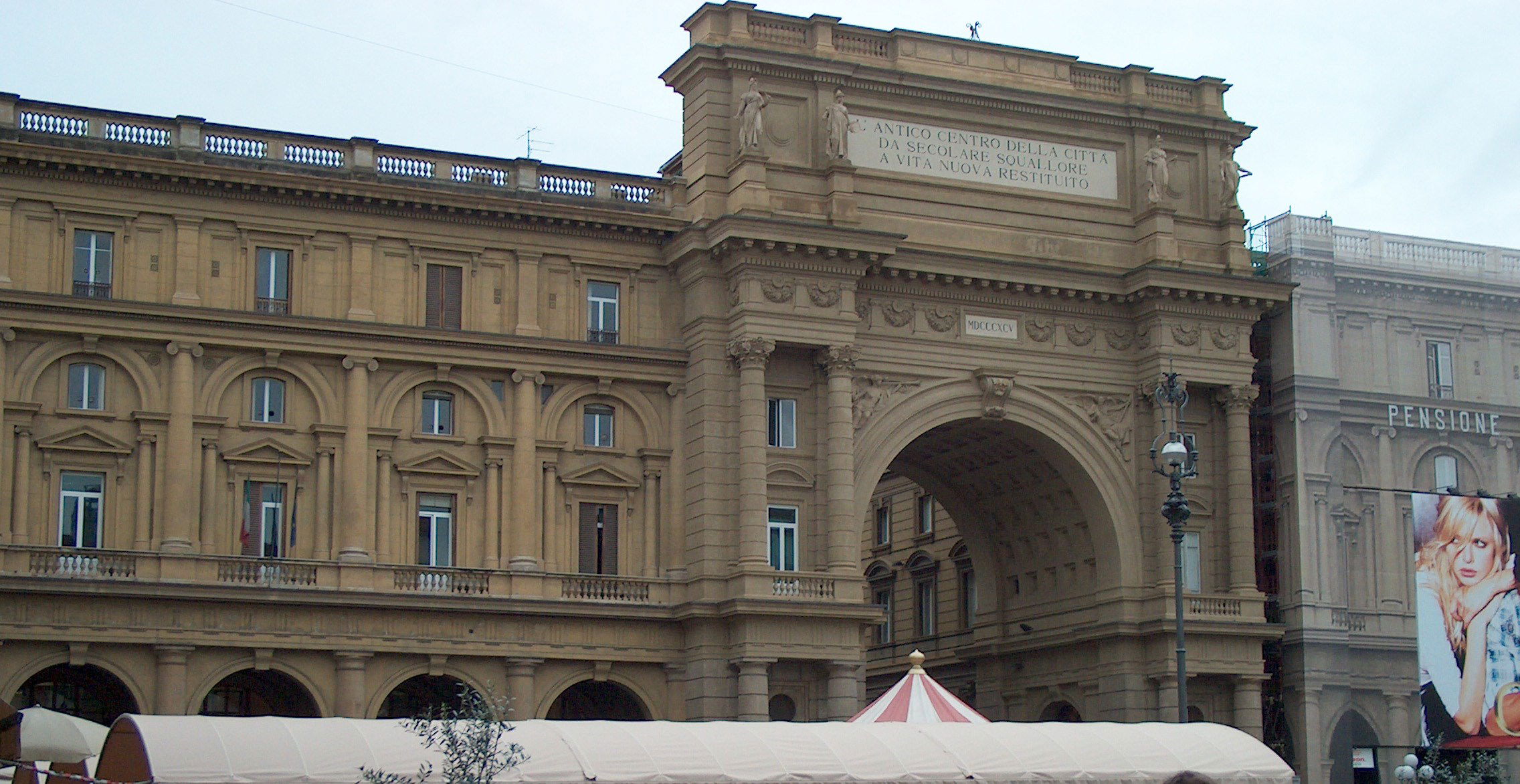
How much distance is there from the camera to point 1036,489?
201ft

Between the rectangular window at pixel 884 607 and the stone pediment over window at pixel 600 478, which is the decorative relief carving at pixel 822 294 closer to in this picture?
the stone pediment over window at pixel 600 478

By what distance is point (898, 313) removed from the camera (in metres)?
56.4

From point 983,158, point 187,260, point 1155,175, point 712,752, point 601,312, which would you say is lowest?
point 712,752

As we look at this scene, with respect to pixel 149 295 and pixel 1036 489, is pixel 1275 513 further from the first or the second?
pixel 149 295

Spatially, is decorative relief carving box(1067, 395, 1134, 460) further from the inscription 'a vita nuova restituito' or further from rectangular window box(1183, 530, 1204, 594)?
the inscription 'a vita nuova restituito'

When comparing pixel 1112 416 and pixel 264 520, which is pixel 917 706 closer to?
pixel 264 520

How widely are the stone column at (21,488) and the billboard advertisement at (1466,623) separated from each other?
37.1 metres

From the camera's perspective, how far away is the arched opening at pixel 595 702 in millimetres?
54594

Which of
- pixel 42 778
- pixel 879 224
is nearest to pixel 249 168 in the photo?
pixel 879 224

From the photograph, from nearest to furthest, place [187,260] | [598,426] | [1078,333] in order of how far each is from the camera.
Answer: [187,260], [598,426], [1078,333]

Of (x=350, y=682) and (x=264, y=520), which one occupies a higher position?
(x=264, y=520)

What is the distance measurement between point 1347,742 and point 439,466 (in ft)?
90.2

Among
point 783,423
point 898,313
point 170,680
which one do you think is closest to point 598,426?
point 783,423

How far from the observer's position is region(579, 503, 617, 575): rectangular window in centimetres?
5388
